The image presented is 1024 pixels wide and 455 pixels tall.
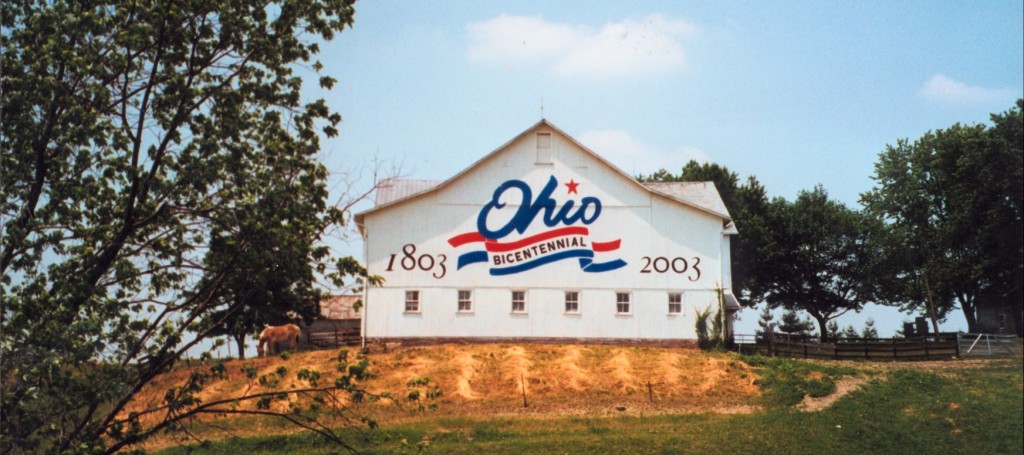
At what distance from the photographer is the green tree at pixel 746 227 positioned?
179 feet

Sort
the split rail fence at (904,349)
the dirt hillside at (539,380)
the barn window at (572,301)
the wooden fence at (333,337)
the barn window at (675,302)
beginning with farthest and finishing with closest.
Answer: the wooden fence at (333,337) → the barn window at (675,302) → the barn window at (572,301) → the split rail fence at (904,349) → the dirt hillside at (539,380)

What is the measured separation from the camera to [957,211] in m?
34.8

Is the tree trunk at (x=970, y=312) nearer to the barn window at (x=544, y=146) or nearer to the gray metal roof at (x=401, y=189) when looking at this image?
the barn window at (x=544, y=146)

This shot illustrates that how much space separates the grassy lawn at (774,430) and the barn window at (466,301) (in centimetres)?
1087

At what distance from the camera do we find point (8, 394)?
11.2 metres

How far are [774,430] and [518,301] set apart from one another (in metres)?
15.0

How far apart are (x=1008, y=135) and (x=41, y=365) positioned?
29532mm

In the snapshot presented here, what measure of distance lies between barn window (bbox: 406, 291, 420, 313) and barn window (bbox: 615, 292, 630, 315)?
27.8 ft

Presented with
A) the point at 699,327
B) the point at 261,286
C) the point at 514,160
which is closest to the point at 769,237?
the point at 699,327

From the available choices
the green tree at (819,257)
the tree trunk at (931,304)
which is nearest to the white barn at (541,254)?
the tree trunk at (931,304)

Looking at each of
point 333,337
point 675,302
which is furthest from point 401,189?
point 675,302

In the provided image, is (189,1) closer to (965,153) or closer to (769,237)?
(965,153)

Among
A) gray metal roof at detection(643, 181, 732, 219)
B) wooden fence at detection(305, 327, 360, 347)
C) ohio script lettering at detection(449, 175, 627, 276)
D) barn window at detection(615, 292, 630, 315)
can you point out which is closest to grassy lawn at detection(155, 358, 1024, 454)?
barn window at detection(615, 292, 630, 315)

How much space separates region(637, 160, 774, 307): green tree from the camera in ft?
179
